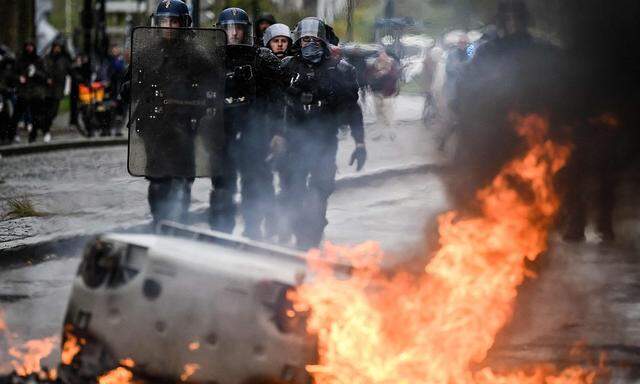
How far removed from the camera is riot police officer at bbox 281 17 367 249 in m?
8.60

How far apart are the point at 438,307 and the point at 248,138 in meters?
3.59

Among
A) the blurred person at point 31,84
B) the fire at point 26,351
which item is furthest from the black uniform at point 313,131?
the blurred person at point 31,84

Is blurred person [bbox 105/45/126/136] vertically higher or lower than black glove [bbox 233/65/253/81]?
lower

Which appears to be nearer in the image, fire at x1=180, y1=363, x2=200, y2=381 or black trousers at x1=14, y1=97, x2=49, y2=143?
fire at x1=180, y1=363, x2=200, y2=381

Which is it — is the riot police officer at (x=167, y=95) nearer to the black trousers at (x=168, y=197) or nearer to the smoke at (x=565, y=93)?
the black trousers at (x=168, y=197)

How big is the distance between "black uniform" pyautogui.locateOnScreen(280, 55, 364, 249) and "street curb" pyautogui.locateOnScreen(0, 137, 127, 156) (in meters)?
9.64

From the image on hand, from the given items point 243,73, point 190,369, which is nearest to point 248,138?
point 243,73

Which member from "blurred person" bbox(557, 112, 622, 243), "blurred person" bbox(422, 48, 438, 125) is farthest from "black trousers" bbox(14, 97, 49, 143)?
"blurred person" bbox(422, 48, 438, 125)

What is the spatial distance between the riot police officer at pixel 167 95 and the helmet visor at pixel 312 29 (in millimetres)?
743

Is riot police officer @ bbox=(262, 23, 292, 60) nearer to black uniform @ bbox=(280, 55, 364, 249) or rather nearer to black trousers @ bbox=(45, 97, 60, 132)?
black uniform @ bbox=(280, 55, 364, 249)

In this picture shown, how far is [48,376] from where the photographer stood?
4.93 meters

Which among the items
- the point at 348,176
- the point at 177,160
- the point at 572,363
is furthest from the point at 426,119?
the point at 348,176

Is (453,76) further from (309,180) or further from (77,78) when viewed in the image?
Answer: (77,78)

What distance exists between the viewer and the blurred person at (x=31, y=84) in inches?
746
